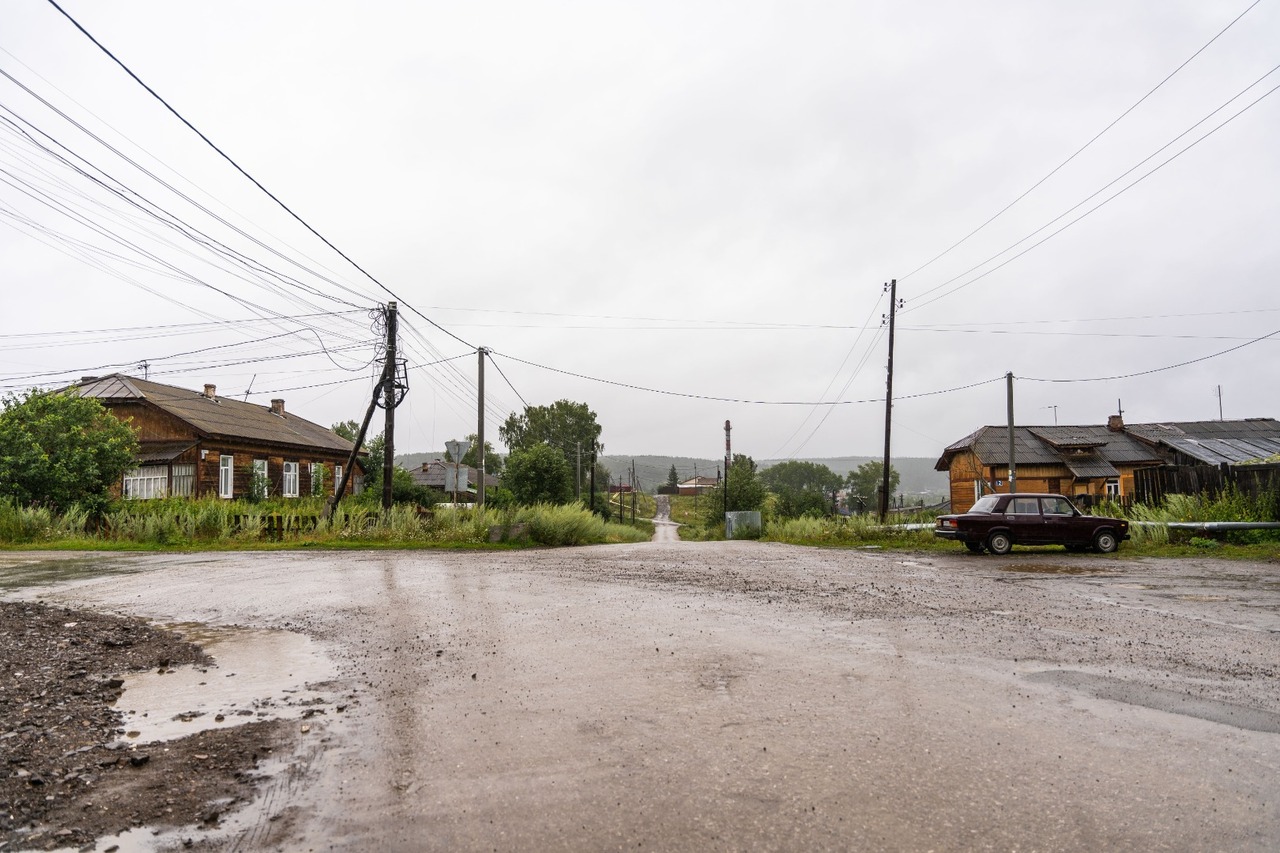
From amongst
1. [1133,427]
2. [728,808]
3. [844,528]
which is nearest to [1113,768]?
[728,808]

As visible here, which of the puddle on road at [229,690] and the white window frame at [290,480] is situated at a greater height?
the white window frame at [290,480]

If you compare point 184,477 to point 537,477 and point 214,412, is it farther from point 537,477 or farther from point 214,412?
point 537,477

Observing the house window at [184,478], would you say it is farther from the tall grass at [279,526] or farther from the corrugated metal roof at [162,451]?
the tall grass at [279,526]

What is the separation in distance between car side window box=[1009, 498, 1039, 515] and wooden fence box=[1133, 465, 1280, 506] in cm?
663

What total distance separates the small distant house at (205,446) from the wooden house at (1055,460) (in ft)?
131

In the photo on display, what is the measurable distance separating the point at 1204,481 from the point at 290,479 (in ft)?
136

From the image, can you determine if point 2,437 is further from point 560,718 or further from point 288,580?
point 560,718

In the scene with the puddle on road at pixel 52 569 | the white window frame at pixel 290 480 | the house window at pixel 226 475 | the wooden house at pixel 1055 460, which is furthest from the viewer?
the wooden house at pixel 1055 460

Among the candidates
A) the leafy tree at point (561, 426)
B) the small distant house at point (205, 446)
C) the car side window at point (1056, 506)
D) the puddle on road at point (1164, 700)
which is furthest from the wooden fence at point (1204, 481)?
the leafy tree at point (561, 426)

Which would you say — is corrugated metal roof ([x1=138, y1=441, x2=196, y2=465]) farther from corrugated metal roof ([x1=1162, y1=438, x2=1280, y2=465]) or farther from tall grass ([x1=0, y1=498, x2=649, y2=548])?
corrugated metal roof ([x1=1162, y1=438, x2=1280, y2=465])

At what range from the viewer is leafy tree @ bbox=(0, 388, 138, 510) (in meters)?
23.4

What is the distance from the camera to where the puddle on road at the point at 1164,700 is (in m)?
4.76

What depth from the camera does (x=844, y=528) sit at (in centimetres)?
2652

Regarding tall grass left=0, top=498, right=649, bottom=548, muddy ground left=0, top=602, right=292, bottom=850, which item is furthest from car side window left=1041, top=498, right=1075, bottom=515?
muddy ground left=0, top=602, right=292, bottom=850
